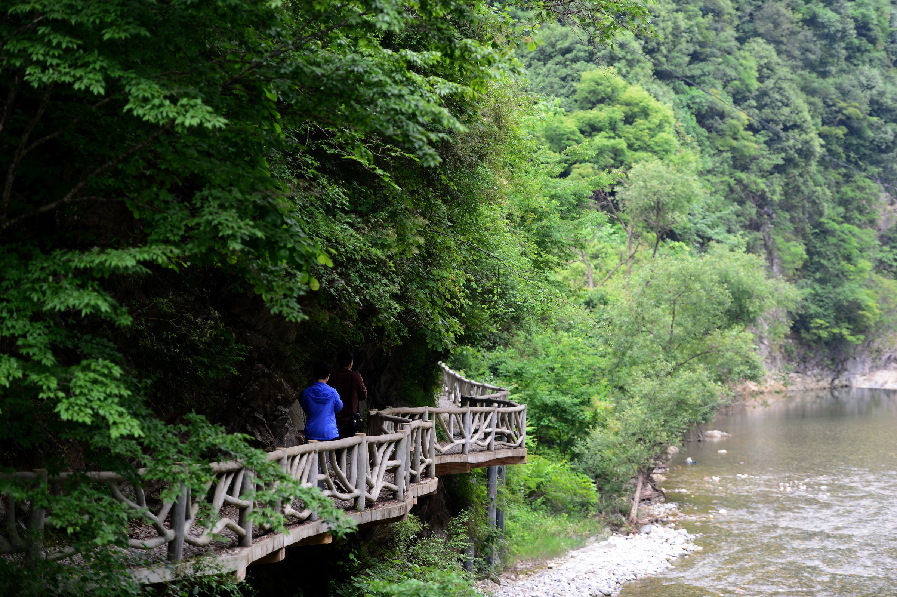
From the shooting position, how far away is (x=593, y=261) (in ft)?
147

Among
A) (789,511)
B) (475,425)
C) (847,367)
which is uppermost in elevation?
(475,425)

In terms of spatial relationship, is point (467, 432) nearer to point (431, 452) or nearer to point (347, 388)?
point (431, 452)

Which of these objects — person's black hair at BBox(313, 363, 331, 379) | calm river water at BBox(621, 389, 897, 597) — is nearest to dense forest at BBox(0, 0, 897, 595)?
person's black hair at BBox(313, 363, 331, 379)

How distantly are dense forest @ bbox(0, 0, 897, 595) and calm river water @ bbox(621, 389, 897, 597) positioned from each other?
3.10 meters

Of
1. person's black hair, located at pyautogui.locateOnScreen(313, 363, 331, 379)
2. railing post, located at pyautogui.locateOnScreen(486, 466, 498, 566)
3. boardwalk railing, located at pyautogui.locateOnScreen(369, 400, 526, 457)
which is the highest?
person's black hair, located at pyautogui.locateOnScreen(313, 363, 331, 379)

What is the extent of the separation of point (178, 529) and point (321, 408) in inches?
110

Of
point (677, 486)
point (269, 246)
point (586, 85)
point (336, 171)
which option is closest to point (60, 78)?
point (269, 246)

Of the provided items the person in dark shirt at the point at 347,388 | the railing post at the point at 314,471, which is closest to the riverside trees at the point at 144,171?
the railing post at the point at 314,471

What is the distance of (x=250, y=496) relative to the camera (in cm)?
660

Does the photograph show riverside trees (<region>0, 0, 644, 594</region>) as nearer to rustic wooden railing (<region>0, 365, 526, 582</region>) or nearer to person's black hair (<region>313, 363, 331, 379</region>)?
rustic wooden railing (<region>0, 365, 526, 582</region>)

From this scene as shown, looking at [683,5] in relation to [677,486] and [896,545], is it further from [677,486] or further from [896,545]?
[896,545]

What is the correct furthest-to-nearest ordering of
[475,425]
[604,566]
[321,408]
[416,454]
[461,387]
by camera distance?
1. [604,566]
2. [461,387]
3. [475,425]
4. [416,454]
5. [321,408]

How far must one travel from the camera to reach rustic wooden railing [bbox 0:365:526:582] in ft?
19.7

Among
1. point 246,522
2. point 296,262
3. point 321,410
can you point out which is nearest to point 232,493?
point 246,522
